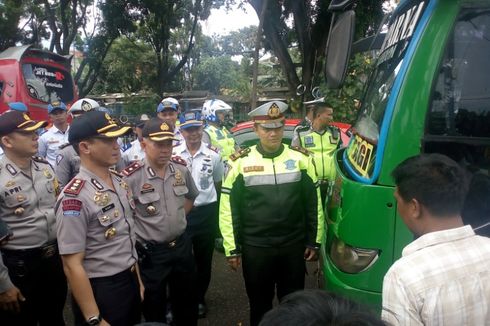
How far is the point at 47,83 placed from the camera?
1116 cm

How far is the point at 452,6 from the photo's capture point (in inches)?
77.4

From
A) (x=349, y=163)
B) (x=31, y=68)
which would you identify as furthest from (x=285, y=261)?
(x=31, y=68)

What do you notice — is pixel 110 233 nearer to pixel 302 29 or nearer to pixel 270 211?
pixel 270 211

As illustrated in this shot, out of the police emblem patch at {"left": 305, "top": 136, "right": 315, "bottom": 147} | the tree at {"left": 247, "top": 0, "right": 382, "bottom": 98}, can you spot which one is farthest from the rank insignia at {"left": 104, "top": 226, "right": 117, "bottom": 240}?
the tree at {"left": 247, "top": 0, "right": 382, "bottom": 98}

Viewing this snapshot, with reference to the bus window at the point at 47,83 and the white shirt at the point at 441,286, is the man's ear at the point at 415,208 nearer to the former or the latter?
the white shirt at the point at 441,286

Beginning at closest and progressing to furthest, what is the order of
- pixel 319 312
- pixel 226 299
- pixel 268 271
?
1. pixel 319 312
2. pixel 268 271
3. pixel 226 299

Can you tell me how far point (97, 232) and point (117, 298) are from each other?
391 mm

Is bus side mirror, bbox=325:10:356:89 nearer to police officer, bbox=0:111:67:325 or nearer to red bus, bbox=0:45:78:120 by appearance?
police officer, bbox=0:111:67:325

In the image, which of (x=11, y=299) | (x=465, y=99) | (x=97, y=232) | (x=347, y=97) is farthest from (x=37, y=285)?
(x=347, y=97)

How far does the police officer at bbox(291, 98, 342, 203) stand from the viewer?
4559mm

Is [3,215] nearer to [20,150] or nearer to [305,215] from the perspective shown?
[20,150]

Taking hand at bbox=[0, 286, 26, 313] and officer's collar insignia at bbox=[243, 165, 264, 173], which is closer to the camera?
hand at bbox=[0, 286, 26, 313]

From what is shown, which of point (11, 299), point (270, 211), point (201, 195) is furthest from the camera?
point (201, 195)

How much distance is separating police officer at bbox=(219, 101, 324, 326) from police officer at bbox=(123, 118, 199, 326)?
12.4 inches
